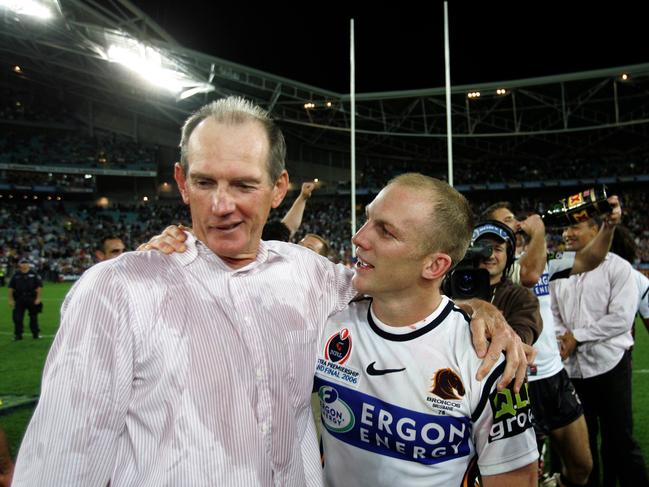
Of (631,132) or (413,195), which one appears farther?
(631,132)

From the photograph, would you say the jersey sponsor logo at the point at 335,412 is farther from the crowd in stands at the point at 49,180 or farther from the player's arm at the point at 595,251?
the crowd in stands at the point at 49,180

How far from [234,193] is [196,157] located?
154 millimetres

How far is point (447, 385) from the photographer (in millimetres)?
1797

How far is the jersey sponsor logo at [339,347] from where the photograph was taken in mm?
2020

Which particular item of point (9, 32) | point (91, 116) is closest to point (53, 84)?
point (91, 116)

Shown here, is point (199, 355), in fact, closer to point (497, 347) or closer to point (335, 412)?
point (335, 412)

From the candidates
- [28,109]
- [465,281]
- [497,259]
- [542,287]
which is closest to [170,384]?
[465,281]

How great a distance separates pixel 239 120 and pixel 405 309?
967 mm

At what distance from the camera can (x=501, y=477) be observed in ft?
5.54

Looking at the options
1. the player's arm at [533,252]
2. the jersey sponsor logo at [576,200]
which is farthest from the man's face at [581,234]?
the jersey sponsor logo at [576,200]

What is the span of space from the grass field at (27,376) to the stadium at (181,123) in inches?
363

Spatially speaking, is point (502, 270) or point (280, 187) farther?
point (502, 270)

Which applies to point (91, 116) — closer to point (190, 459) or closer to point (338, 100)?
point (338, 100)

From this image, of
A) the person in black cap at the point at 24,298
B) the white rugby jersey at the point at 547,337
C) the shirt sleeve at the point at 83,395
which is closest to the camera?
the shirt sleeve at the point at 83,395
